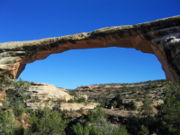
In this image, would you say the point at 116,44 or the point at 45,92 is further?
the point at 45,92

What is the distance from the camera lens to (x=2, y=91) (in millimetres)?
20141

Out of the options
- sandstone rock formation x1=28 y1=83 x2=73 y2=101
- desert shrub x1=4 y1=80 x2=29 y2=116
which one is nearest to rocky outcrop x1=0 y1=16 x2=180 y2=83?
desert shrub x1=4 y1=80 x2=29 y2=116

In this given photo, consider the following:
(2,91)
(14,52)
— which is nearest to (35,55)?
(14,52)

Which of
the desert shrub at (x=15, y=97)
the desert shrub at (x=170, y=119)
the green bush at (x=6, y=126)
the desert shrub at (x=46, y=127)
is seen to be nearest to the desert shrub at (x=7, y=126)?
the green bush at (x=6, y=126)

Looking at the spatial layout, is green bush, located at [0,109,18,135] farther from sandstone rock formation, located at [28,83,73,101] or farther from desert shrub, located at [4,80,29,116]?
sandstone rock formation, located at [28,83,73,101]

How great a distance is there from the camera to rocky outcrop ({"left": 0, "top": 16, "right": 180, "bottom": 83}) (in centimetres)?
1005

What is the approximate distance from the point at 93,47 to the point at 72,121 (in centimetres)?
901

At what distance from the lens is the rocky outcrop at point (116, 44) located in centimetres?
1005

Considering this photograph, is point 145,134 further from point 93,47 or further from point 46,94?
point 46,94

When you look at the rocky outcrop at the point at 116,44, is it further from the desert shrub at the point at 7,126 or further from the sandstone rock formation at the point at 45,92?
the sandstone rock formation at the point at 45,92

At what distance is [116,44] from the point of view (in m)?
13.0

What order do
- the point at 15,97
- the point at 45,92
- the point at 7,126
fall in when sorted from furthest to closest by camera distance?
the point at 45,92 → the point at 15,97 → the point at 7,126

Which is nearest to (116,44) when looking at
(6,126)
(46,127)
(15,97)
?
(46,127)

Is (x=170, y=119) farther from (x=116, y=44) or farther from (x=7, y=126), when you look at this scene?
(x=7, y=126)
